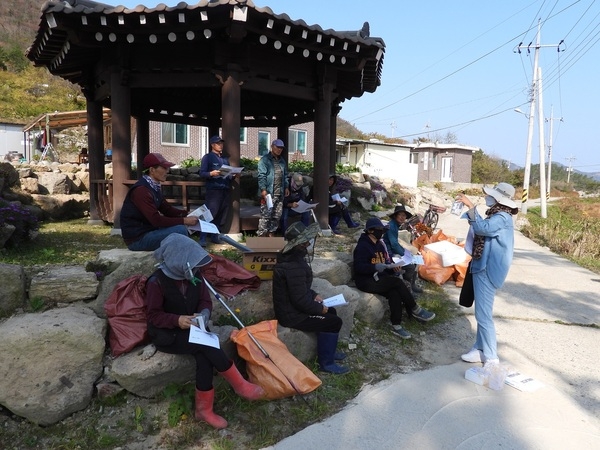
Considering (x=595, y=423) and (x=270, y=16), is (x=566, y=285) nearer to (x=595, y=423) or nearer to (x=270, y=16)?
(x=595, y=423)

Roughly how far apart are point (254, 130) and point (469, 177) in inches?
1071

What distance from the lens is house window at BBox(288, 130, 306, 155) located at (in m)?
25.8

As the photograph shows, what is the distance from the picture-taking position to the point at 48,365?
341 centimetres

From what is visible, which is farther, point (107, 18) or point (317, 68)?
point (317, 68)

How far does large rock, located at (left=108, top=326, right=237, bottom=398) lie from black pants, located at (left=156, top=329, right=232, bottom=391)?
21 cm

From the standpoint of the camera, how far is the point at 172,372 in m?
3.53

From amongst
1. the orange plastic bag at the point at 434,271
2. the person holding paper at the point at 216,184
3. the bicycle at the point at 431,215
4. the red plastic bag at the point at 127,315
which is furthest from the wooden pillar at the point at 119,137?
the bicycle at the point at 431,215

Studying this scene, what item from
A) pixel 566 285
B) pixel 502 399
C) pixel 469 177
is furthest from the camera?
pixel 469 177

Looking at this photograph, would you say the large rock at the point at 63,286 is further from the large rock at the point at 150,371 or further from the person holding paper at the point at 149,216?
the large rock at the point at 150,371

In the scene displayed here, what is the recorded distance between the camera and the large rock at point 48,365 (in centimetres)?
331

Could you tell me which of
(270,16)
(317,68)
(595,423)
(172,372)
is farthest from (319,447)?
(317,68)

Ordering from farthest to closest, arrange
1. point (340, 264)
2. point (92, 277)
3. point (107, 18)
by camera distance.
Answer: point (107, 18) < point (340, 264) < point (92, 277)

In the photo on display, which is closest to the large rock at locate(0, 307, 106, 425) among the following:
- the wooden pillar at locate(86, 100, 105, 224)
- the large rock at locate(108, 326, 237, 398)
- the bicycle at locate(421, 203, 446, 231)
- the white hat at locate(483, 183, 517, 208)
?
the large rock at locate(108, 326, 237, 398)

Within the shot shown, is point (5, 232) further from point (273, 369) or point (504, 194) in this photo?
point (504, 194)
